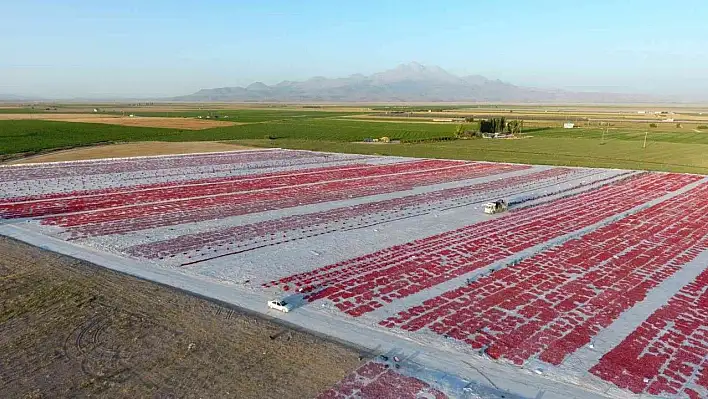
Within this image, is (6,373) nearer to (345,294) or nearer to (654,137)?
(345,294)

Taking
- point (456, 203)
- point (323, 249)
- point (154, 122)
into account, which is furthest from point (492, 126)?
point (323, 249)

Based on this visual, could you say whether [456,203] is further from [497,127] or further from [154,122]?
[154,122]

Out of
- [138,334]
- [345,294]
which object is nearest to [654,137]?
[345,294]

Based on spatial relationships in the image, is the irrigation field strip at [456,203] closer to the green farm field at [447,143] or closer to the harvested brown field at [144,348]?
the harvested brown field at [144,348]

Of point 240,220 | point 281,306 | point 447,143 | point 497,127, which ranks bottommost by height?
point 447,143

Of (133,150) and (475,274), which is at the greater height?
(133,150)

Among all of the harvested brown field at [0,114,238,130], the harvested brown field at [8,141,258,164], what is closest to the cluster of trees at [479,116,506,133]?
the harvested brown field at [8,141,258,164]

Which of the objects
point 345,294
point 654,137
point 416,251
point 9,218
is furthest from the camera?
point 654,137
